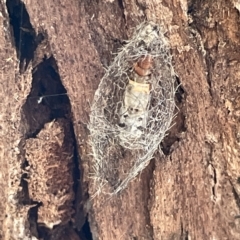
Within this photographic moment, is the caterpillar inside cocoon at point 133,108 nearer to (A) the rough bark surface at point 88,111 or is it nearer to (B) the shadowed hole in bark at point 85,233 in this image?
(A) the rough bark surface at point 88,111

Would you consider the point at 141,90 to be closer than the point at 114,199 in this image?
Yes

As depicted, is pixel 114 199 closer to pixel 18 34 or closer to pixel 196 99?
pixel 196 99

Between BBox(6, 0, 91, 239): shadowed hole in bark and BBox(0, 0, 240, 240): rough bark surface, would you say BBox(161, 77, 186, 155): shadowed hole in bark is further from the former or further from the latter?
BBox(6, 0, 91, 239): shadowed hole in bark

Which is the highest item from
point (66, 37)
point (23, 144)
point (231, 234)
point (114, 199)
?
point (66, 37)

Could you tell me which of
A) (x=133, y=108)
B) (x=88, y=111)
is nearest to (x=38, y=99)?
(x=88, y=111)

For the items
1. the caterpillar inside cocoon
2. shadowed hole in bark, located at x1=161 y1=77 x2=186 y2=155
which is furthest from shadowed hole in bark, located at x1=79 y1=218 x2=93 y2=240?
shadowed hole in bark, located at x1=161 y1=77 x2=186 y2=155

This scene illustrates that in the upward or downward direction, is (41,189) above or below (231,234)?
above

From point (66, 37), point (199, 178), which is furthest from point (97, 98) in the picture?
point (199, 178)

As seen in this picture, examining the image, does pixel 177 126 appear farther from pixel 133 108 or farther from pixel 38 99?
pixel 38 99
